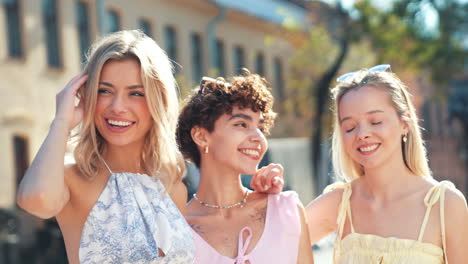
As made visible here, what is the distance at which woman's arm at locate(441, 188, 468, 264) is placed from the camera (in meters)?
3.47

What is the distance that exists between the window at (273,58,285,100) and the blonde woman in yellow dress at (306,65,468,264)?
22374 mm

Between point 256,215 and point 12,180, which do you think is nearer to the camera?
point 256,215

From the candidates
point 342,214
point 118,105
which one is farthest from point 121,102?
point 342,214

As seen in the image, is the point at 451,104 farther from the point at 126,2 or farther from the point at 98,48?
the point at 98,48

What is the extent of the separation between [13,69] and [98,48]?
11728 millimetres

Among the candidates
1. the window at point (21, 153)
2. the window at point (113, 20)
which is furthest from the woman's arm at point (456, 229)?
the window at point (113, 20)

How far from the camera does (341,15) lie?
709 inches

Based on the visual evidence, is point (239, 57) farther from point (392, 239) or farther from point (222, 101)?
point (392, 239)

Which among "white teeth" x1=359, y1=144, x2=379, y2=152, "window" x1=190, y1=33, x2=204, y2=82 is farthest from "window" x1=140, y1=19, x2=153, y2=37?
"white teeth" x1=359, y1=144, x2=379, y2=152

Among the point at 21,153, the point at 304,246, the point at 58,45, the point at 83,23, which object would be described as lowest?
the point at 304,246

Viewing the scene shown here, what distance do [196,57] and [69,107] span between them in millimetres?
18917

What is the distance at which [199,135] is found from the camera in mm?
3949

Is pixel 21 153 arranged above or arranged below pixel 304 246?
above

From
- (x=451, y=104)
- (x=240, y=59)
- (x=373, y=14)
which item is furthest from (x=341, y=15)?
(x=451, y=104)
